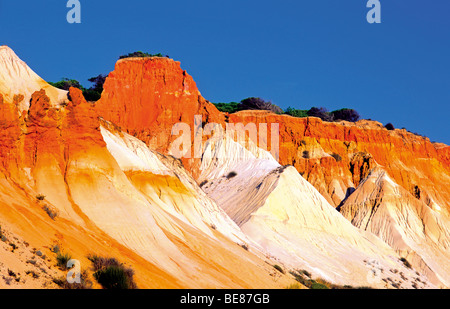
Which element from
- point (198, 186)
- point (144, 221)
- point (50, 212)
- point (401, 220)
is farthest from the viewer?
point (401, 220)

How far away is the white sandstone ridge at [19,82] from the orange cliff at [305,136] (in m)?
34.6

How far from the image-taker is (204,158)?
232 feet

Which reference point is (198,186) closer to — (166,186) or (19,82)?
(166,186)

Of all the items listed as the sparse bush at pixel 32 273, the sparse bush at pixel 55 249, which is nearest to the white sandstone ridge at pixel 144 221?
the sparse bush at pixel 55 249

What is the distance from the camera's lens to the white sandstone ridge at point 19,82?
33.3m

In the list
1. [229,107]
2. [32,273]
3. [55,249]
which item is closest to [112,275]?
[55,249]

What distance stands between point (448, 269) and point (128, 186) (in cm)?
4439

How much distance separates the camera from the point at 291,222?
5972 centimetres

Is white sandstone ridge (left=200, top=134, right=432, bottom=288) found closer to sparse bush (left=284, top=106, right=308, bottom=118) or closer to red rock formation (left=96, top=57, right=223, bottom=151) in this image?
red rock formation (left=96, top=57, right=223, bottom=151)

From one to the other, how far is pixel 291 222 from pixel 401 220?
21493 mm

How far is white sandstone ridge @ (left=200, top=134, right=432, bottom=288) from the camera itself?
5309cm

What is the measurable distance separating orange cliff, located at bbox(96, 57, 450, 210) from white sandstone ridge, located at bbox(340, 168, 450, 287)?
12.5 feet

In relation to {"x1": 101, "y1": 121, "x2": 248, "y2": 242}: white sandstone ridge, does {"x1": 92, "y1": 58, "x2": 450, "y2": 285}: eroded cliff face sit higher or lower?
higher
